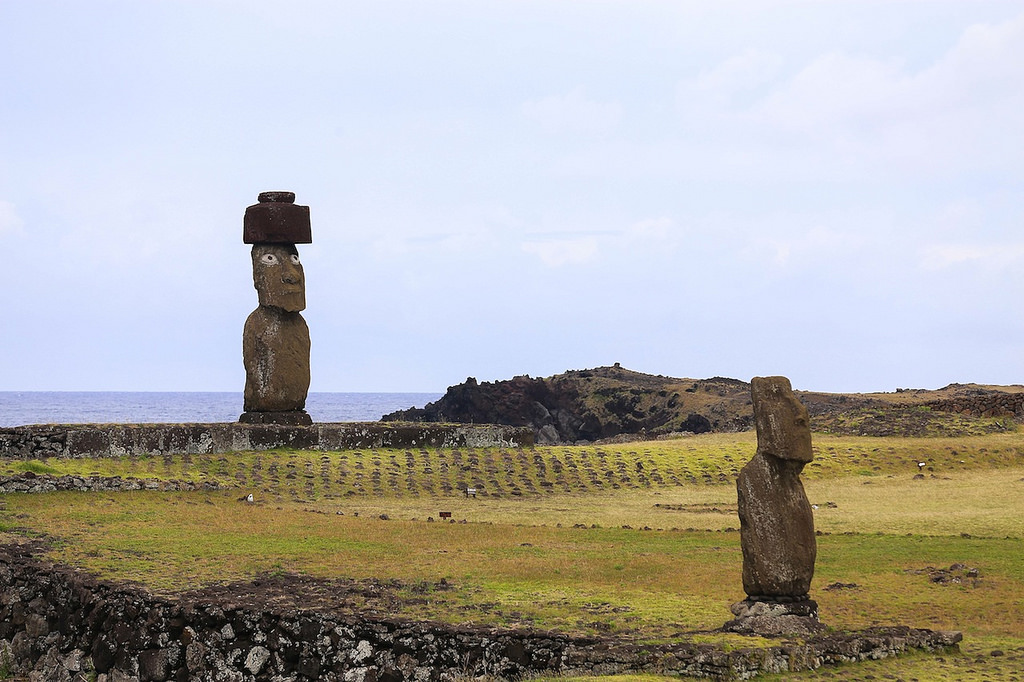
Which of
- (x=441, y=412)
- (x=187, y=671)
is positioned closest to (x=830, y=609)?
(x=187, y=671)

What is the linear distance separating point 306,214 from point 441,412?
27009 millimetres

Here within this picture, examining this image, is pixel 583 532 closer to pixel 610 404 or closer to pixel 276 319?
pixel 276 319

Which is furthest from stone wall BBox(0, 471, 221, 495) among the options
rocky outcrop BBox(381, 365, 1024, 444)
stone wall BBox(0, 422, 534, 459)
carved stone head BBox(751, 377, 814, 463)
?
rocky outcrop BBox(381, 365, 1024, 444)

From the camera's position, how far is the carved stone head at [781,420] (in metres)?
12.9

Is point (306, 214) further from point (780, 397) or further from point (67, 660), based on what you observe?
point (780, 397)

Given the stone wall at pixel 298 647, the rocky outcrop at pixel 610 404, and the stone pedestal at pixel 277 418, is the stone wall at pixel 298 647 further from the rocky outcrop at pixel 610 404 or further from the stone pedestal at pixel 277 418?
the rocky outcrop at pixel 610 404

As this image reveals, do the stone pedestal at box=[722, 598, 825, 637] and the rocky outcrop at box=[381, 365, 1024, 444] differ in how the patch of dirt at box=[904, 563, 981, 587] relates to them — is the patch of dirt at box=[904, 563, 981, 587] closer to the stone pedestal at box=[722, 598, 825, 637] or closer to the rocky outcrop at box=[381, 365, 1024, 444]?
the stone pedestal at box=[722, 598, 825, 637]

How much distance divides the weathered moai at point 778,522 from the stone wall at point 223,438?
17.7 metres

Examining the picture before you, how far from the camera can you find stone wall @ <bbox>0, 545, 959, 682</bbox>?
11508mm

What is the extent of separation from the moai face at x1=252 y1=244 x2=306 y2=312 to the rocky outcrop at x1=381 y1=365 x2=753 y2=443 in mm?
22785

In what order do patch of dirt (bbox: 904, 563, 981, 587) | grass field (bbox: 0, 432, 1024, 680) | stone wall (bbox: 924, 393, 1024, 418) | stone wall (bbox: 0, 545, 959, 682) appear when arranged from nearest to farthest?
stone wall (bbox: 0, 545, 959, 682) → grass field (bbox: 0, 432, 1024, 680) → patch of dirt (bbox: 904, 563, 981, 587) → stone wall (bbox: 924, 393, 1024, 418)

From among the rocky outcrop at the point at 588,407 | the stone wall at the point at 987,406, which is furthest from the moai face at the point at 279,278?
the rocky outcrop at the point at 588,407

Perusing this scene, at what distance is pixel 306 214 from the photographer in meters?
30.1

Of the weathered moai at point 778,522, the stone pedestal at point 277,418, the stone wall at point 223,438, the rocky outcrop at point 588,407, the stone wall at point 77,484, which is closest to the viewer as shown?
the weathered moai at point 778,522
